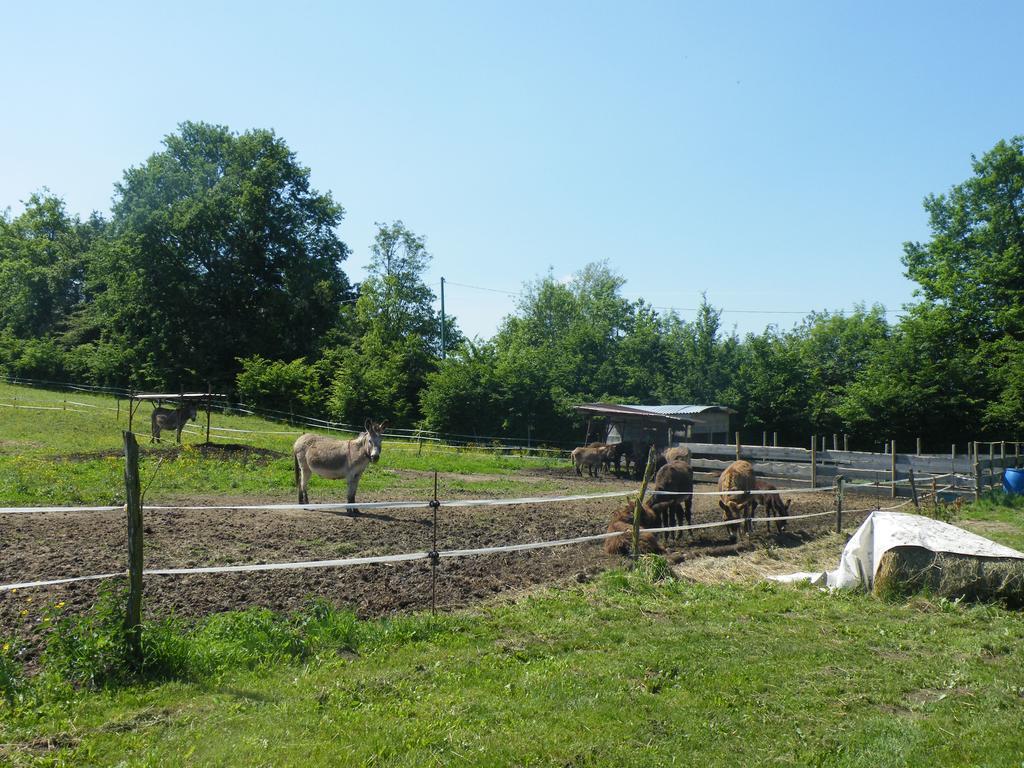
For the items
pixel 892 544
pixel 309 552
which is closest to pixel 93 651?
pixel 309 552

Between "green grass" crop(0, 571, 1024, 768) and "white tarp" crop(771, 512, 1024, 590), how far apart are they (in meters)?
1.11

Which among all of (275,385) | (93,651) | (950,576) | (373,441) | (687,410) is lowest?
(93,651)

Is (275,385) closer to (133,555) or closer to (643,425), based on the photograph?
(643,425)

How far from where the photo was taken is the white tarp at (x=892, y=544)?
8.38 meters

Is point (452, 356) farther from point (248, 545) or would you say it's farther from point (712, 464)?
point (248, 545)

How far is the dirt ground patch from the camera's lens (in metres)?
7.44

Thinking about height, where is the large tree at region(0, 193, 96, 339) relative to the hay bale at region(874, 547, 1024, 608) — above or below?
above

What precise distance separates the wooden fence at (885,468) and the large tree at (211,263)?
32564 mm

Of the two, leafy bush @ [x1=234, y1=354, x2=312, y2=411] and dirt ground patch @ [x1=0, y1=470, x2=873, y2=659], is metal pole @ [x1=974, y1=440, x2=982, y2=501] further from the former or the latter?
leafy bush @ [x1=234, y1=354, x2=312, y2=411]

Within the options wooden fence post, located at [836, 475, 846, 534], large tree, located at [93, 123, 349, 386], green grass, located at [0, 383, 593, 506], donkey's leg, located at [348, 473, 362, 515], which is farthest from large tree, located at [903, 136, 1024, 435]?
large tree, located at [93, 123, 349, 386]

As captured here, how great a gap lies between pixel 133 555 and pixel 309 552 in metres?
4.01

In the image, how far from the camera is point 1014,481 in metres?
18.4

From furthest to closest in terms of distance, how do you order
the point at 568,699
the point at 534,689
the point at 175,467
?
the point at 175,467, the point at 534,689, the point at 568,699

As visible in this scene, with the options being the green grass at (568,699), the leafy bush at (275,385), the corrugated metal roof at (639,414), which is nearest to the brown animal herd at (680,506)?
the green grass at (568,699)
